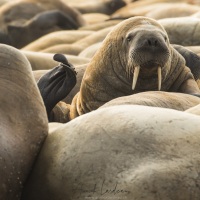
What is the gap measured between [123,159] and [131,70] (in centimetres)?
411

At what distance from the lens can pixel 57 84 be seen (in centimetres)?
949

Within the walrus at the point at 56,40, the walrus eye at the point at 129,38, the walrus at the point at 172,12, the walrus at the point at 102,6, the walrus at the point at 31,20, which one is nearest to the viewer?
the walrus eye at the point at 129,38

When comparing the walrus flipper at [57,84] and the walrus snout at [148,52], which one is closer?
the walrus snout at [148,52]

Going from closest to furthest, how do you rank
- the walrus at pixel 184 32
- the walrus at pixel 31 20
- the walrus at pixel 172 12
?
the walrus at pixel 184 32, the walrus at pixel 172 12, the walrus at pixel 31 20

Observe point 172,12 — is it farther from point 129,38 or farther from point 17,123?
point 17,123

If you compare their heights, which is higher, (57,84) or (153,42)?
(153,42)

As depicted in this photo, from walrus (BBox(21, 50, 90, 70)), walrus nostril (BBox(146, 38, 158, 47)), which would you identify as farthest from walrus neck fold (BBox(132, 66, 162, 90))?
walrus (BBox(21, 50, 90, 70))

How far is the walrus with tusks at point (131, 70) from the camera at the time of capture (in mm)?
Answer: 8844

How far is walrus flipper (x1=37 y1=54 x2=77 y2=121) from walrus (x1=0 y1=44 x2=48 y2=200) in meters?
3.12

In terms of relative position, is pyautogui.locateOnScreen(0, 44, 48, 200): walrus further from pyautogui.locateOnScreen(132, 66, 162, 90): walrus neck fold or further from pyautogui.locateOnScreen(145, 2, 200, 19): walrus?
pyautogui.locateOnScreen(145, 2, 200, 19): walrus

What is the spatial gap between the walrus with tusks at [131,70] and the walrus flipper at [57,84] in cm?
27

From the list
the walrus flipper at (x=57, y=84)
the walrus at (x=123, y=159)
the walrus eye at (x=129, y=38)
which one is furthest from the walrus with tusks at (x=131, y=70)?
the walrus at (x=123, y=159)

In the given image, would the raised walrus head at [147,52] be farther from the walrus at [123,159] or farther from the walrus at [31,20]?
the walrus at [31,20]

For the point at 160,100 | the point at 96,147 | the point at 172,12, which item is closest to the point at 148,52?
the point at 160,100
